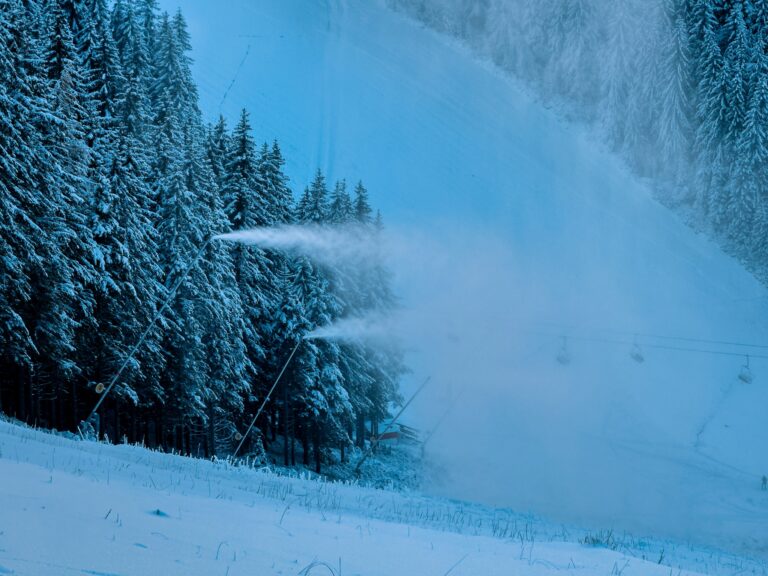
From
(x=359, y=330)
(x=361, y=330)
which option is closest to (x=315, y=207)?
(x=359, y=330)

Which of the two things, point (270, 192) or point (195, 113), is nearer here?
point (270, 192)

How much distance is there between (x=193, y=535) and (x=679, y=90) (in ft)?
196

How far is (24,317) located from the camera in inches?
887

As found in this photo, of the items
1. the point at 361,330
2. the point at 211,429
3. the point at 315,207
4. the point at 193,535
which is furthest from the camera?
the point at 361,330

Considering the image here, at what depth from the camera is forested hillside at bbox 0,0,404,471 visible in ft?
74.3

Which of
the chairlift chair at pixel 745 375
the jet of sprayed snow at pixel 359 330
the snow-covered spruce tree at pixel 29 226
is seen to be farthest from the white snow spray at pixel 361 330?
the chairlift chair at pixel 745 375

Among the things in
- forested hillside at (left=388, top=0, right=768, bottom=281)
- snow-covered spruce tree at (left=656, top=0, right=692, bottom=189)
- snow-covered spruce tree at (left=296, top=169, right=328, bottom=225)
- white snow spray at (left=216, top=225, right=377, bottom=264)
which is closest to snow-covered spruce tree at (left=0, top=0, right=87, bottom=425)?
white snow spray at (left=216, top=225, right=377, bottom=264)

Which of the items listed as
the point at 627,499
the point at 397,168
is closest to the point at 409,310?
the point at 397,168

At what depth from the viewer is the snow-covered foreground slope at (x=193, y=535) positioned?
16.3 feet

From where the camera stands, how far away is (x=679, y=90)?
189ft

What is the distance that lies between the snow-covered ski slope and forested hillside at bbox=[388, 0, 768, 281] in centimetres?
225

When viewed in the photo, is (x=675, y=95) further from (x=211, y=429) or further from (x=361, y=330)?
(x=211, y=429)

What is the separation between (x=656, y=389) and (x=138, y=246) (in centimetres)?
3464

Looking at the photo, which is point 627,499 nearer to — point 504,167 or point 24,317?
point 24,317
